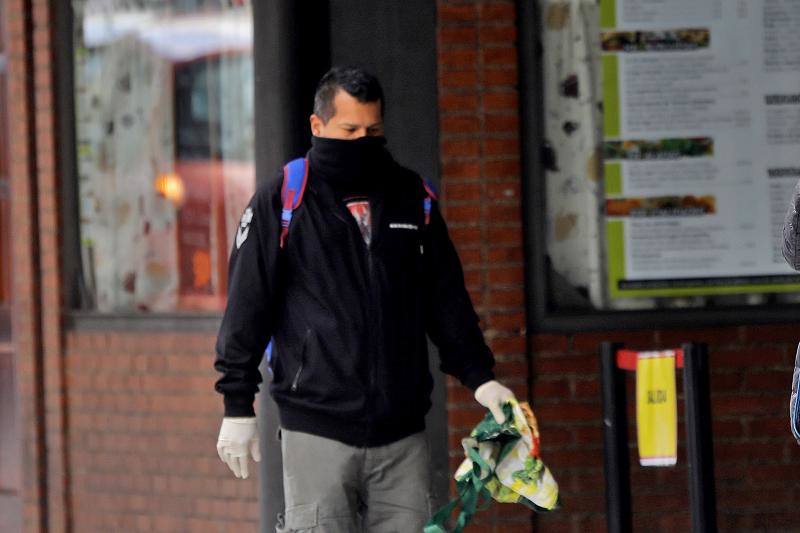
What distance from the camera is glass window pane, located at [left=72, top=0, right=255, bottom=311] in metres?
6.54

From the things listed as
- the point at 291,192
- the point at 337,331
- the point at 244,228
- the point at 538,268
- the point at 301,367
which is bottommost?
the point at 301,367

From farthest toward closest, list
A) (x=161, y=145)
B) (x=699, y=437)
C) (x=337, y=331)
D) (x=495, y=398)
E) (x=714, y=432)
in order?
(x=161, y=145), (x=714, y=432), (x=699, y=437), (x=495, y=398), (x=337, y=331)

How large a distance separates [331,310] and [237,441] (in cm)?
48

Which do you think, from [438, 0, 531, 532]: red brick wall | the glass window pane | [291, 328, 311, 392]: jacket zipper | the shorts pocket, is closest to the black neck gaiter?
[291, 328, 311, 392]: jacket zipper

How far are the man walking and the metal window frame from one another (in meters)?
1.59

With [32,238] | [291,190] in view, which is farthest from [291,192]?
[32,238]

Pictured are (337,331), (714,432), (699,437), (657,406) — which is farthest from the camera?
(714,432)

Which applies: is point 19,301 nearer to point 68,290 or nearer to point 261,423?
point 68,290

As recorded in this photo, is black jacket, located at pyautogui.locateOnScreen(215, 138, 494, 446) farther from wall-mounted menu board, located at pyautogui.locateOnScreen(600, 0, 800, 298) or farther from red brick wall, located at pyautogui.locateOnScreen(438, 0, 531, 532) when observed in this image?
wall-mounted menu board, located at pyautogui.locateOnScreen(600, 0, 800, 298)

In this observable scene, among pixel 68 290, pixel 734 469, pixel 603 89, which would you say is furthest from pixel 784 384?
pixel 68 290

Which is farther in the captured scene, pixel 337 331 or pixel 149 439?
pixel 149 439

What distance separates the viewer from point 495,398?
4.14 meters

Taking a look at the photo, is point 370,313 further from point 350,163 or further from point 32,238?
point 32,238

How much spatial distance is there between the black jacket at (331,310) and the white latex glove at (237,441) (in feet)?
0.15
